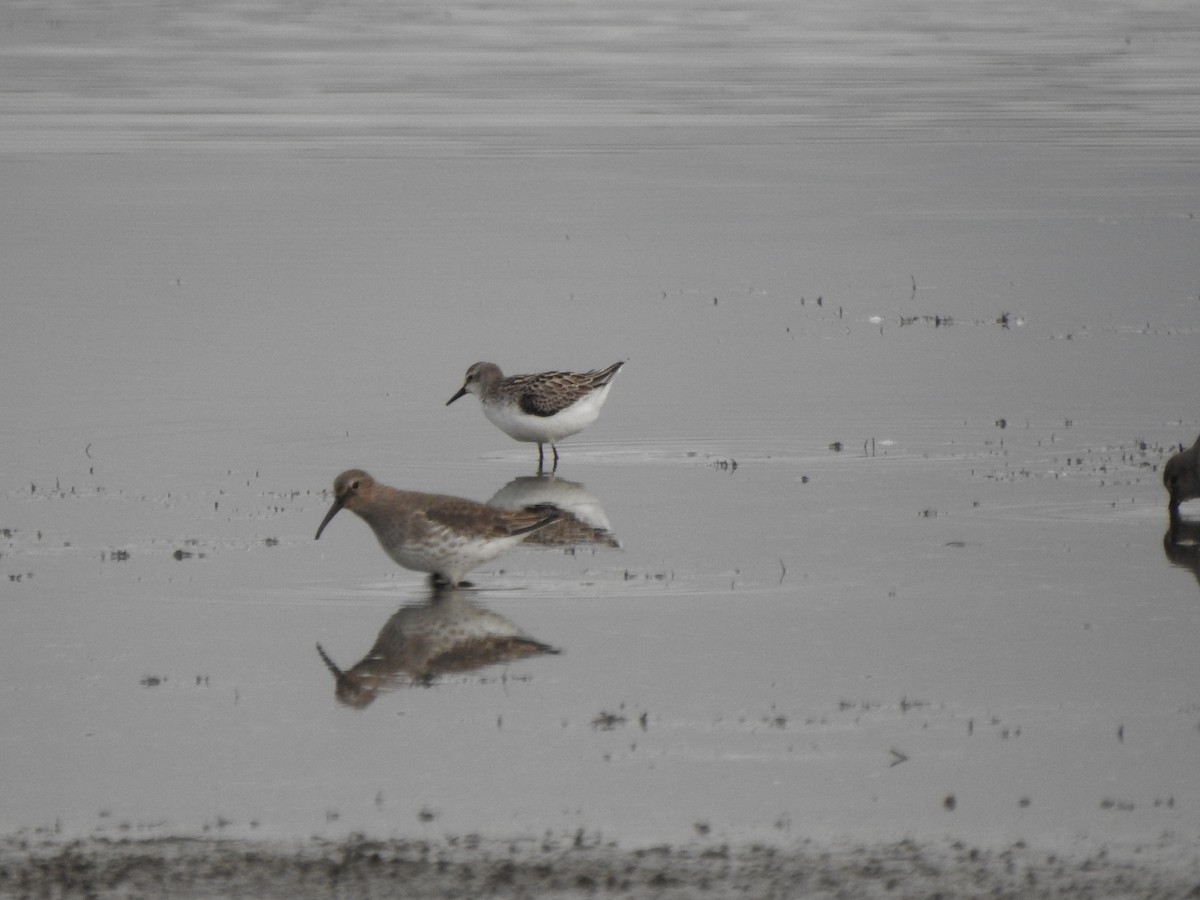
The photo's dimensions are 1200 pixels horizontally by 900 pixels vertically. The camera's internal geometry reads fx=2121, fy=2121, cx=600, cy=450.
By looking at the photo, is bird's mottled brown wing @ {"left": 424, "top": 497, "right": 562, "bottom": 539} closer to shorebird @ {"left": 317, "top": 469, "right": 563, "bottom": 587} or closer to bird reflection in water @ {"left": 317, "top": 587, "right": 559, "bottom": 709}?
shorebird @ {"left": 317, "top": 469, "right": 563, "bottom": 587}

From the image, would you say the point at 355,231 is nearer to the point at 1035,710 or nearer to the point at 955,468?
the point at 955,468

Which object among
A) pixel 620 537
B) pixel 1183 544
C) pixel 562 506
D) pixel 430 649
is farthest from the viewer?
pixel 562 506

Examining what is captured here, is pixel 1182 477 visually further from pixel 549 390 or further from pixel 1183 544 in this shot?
pixel 549 390

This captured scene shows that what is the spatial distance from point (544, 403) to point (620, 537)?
9.04 ft

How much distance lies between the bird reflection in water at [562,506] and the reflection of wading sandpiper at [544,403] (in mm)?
551

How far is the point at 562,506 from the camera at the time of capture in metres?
15.1

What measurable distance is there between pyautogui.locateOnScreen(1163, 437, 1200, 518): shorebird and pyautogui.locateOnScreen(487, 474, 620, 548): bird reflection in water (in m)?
3.80

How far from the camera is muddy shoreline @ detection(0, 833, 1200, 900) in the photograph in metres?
7.79

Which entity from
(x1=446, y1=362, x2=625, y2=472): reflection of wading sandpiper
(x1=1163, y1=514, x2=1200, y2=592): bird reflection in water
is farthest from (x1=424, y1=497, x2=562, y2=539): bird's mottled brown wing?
(x1=1163, y1=514, x2=1200, y2=592): bird reflection in water

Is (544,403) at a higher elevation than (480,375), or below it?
below

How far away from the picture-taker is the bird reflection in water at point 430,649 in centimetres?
1087

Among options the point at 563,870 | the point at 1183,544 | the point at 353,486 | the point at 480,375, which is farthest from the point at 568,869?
the point at 480,375

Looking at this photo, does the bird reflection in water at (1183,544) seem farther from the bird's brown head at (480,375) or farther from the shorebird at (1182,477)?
the bird's brown head at (480,375)

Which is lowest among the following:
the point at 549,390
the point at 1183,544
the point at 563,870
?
the point at 563,870
